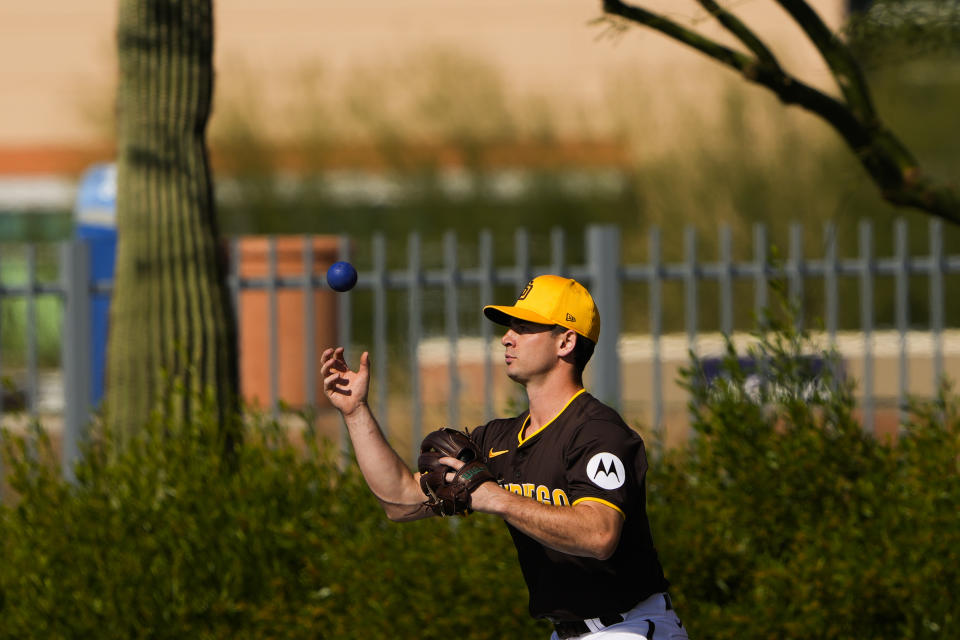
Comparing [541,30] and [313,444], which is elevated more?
[541,30]

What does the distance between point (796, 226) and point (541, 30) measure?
2053 cm

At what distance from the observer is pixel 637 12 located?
6.97 meters

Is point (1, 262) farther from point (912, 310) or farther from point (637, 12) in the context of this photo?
point (637, 12)

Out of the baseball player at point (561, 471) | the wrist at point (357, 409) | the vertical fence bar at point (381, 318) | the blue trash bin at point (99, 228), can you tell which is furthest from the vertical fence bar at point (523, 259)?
the blue trash bin at point (99, 228)

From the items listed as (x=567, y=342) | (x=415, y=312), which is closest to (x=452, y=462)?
(x=567, y=342)

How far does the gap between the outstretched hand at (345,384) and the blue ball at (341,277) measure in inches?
7.1

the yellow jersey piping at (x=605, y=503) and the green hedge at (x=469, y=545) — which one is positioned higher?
the yellow jersey piping at (x=605, y=503)

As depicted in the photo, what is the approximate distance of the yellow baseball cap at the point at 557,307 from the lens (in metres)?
4.00

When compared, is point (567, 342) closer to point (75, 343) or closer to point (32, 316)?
point (75, 343)

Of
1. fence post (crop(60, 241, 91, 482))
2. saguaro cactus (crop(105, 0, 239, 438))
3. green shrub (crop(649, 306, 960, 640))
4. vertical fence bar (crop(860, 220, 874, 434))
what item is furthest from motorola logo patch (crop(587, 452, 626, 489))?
fence post (crop(60, 241, 91, 482))

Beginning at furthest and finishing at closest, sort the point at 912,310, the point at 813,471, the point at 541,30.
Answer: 1. the point at 541,30
2. the point at 912,310
3. the point at 813,471

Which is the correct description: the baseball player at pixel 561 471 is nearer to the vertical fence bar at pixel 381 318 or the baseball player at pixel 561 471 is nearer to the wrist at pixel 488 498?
the wrist at pixel 488 498

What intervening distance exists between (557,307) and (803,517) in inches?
99.6

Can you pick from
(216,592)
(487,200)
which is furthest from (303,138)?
(216,592)
